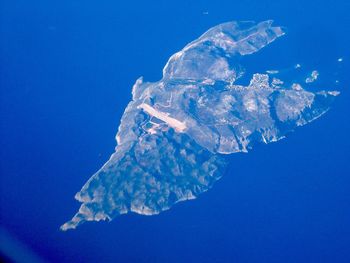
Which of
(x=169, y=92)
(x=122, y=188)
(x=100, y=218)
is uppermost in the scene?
(x=169, y=92)

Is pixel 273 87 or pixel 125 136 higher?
pixel 273 87

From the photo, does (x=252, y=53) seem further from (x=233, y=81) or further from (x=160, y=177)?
(x=160, y=177)

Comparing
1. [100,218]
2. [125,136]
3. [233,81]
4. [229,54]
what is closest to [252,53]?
[229,54]

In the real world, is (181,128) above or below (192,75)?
below

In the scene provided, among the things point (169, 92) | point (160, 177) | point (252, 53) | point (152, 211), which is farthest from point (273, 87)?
point (152, 211)

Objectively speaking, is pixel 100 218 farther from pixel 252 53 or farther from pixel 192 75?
pixel 252 53

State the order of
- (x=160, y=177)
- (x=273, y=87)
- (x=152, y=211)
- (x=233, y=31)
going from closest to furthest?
1. (x=152, y=211)
2. (x=160, y=177)
3. (x=273, y=87)
4. (x=233, y=31)

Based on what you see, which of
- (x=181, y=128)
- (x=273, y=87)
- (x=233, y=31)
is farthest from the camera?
(x=233, y=31)

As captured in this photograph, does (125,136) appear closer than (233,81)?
Yes

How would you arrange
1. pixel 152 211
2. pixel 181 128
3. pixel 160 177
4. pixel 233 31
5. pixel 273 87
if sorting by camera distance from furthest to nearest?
1. pixel 233 31
2. pixel 273 87
3. pixel 181 128
4. pixel 160 177
5. pixel 152 211
